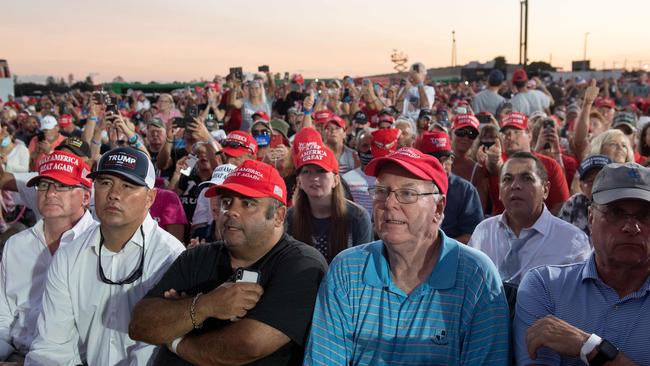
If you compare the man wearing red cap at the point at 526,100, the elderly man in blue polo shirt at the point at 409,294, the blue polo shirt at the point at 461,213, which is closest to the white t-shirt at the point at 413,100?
the man wearing red cap at the point at 526,100

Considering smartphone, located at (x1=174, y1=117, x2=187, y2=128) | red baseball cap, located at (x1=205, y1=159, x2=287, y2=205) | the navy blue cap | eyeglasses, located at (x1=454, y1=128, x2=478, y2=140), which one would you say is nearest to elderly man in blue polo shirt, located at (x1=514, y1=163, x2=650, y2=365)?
red baseball cap, located at (x1=205, y1=159, x2=287, y2=205)

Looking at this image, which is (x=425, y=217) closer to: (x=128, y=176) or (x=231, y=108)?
(x=128, y=176)

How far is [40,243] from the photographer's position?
421 centimetres

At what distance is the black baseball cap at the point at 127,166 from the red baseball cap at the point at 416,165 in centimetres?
149

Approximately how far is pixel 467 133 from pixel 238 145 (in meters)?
2.47

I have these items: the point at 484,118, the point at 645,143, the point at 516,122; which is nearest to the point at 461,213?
the point at 516,122

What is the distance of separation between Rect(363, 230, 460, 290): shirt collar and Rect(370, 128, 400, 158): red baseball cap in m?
3.58

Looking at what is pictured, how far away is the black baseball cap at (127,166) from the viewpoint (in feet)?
11.6

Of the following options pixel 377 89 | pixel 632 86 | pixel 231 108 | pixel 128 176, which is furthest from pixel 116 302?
pixel 632 86

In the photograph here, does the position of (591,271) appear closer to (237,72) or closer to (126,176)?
(126,176)

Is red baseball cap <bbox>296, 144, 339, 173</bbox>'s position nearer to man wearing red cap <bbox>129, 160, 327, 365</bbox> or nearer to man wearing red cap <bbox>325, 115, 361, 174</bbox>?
man wearing red cap <bbox>129, 160, 327, 365</bbox>

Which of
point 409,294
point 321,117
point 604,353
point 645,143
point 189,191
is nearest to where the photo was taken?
point 604,353

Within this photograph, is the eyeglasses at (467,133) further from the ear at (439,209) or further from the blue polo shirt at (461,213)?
the ear at (439,209)

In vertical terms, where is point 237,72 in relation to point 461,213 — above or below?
above
